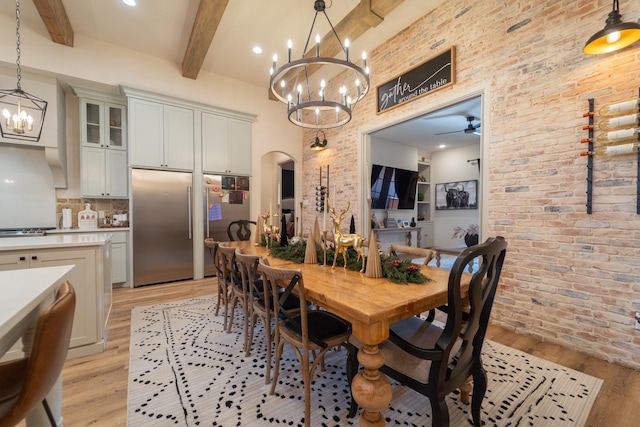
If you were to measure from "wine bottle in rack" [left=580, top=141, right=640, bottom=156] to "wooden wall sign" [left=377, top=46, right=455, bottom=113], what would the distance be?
1565mm

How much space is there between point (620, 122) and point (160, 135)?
535cm

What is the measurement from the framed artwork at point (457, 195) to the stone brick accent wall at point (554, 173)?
476 cm

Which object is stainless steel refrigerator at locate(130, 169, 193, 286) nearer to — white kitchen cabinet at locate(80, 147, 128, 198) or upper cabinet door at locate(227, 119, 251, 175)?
white kitchen cabinet at locate(80, 147, 128, 198)

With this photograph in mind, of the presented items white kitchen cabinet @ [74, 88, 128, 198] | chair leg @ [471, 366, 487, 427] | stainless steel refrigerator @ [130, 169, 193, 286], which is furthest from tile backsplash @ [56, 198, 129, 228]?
chair leg @ [471, 366, 487, 427]

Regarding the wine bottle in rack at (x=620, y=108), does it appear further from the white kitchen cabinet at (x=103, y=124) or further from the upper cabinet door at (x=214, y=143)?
the white kitchen cabinet at (x=103, y=124)

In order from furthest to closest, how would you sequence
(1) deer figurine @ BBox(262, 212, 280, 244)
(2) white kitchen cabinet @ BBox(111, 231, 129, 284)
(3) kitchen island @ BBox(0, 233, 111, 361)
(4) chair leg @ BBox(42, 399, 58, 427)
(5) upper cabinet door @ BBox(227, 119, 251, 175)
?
1. (5) upper cabinet door @ BBox(227, 119, 251, 175)
2. (2) white kitchen cabinet @ BBox(111, 231, 129, 284)
3. (1) deer figurine @ BBox(262, 212, 280, 244)
4. (3) kitchen island @ BBox(0, 233, 111, 361)
5. (4) chair leg @ BBox(42, 399, 58, 427)

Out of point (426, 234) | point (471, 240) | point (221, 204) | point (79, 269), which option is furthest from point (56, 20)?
point (426, 234)

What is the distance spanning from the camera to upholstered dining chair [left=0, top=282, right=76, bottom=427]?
28.0 inches

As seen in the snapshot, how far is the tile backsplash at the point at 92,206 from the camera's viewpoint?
4117 mm

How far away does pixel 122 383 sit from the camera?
1.82 m

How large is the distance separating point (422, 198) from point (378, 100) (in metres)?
4.52

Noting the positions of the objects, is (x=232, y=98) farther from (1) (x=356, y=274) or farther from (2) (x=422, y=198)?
(2) (x=422, y=198)

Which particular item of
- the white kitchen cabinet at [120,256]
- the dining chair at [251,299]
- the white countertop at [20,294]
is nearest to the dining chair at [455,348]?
the dining chair at [251,299]

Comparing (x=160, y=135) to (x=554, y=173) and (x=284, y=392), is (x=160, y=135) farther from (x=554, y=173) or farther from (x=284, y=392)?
(x=554, y=173)
